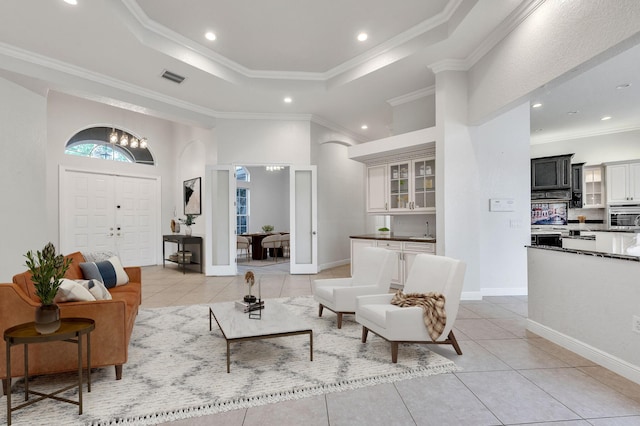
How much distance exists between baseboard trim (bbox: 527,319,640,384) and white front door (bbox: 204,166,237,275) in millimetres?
5461

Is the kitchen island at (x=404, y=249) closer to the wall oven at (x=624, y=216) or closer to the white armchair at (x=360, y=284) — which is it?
the white armchair at (x=360, y=284)

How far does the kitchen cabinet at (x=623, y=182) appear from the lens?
720 centimetres

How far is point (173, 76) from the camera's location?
505 centimetres

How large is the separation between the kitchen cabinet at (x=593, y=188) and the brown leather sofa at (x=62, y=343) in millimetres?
9446

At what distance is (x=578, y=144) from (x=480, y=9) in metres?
6.62

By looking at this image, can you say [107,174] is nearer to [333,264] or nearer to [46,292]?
[333,264]

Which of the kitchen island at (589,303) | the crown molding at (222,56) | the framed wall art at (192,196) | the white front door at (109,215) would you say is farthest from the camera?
the framed wall art at (192,196)

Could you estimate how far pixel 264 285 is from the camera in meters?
6.00

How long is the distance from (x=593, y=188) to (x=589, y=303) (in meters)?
6.71

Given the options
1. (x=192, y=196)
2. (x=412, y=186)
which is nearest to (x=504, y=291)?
(x=412, y=186)

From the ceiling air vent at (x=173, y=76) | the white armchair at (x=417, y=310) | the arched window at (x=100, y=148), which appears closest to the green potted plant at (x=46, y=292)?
the white armchair at (x=417, y=310)

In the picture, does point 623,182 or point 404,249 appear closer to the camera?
point 404,249

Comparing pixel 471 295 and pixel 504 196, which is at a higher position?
pixel 504 196

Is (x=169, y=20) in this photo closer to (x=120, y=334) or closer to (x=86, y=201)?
(x=120, y=334)
